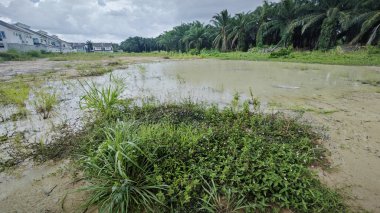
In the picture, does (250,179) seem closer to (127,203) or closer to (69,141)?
(127,203)

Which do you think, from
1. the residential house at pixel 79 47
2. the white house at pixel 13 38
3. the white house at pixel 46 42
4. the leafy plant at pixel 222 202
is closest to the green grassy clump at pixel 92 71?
the leafy plant at pixel 222 202

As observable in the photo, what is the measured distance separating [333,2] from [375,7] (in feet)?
12.2

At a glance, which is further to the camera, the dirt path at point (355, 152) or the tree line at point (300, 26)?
the tree line at point (300, 26)

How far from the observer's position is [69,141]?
8.85ft

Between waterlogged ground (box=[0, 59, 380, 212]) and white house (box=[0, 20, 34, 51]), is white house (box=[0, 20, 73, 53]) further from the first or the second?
waterlogged ground (box=[0, 59, 380, 212])

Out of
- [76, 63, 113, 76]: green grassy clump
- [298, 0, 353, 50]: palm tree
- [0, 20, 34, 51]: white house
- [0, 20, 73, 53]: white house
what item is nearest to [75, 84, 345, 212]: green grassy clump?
[76, 63, 113, 76]: green grassy clump

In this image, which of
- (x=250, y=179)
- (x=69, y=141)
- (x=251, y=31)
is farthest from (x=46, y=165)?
(x=251, y=31)

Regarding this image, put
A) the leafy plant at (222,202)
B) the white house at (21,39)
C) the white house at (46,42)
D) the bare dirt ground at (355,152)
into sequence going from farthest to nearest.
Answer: the white house at (46,42) < the white house at (21,39) < the bare dirt ground at (355,152) < the leafy plant at (222,202)

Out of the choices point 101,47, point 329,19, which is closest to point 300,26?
point 329,19

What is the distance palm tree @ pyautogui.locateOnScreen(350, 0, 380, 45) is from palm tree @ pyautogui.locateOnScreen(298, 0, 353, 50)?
1056mm

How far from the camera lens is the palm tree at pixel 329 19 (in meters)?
16.9

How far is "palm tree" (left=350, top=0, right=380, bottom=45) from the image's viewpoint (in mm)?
14016

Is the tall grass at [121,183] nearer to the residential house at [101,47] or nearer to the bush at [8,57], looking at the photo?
the bush at [8,57]

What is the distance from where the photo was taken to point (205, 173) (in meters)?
1.88
